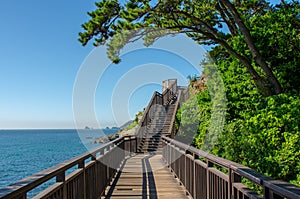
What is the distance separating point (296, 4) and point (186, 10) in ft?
10.3

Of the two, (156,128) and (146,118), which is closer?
(146,118)

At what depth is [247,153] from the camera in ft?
19.2

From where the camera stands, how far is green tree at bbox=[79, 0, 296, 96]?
7.31 m

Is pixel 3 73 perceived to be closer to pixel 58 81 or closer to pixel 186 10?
pixel 58 81

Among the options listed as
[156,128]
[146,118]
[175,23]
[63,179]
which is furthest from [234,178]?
[156,128]

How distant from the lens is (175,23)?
28.9 feet

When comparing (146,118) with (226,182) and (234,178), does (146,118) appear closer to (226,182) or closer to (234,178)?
(226,182)

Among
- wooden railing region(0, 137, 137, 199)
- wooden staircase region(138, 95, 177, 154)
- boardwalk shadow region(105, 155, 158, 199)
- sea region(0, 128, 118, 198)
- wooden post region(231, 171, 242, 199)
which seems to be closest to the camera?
wooden railing region(0, 137, 137, 199)

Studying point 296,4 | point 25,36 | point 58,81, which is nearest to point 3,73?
point 58,81

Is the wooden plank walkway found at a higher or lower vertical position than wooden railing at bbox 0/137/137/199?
lower

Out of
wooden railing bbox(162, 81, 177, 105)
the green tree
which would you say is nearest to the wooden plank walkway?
the green tree

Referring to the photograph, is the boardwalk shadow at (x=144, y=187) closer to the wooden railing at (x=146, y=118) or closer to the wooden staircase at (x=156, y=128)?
the wooden staircase at (x=156, y=128)

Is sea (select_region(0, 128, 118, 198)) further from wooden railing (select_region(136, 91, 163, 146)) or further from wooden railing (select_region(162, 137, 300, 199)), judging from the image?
wooden railing (select_region(136, 91, 163, 146))

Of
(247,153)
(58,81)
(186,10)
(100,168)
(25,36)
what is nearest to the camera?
(100,168)
